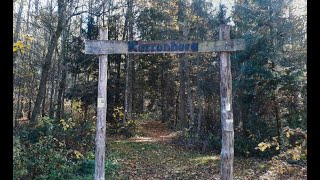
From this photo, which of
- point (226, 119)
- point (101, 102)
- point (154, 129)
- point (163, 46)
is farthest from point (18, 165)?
point (154, 129)

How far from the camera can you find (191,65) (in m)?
19.0

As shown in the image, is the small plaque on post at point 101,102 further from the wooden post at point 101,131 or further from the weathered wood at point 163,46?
the weathered wood at point 163,46

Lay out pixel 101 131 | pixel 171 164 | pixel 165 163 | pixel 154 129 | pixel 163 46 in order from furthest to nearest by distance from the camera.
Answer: pixel 154 129
pixel 165 163
pixel 171 164
pixel 163 46
pixel 101 131

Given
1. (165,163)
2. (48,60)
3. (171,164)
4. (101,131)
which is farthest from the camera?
(48,60)

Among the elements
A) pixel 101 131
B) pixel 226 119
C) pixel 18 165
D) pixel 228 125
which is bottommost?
pixel 18 165

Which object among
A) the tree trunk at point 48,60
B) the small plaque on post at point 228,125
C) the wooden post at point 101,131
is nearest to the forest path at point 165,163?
the wooden post at point 101,131

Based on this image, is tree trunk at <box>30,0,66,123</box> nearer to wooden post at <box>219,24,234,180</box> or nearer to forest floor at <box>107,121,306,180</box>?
forest floor at <box>107,121,306,180</box>

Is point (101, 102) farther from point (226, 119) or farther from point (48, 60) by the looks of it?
point (48, 60)

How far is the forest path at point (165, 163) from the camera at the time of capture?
9719 mm

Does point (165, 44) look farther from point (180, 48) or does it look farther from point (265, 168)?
point (265, 168)

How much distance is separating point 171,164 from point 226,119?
17.7ft

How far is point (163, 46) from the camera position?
6.55 metres

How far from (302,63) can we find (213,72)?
4.94m
